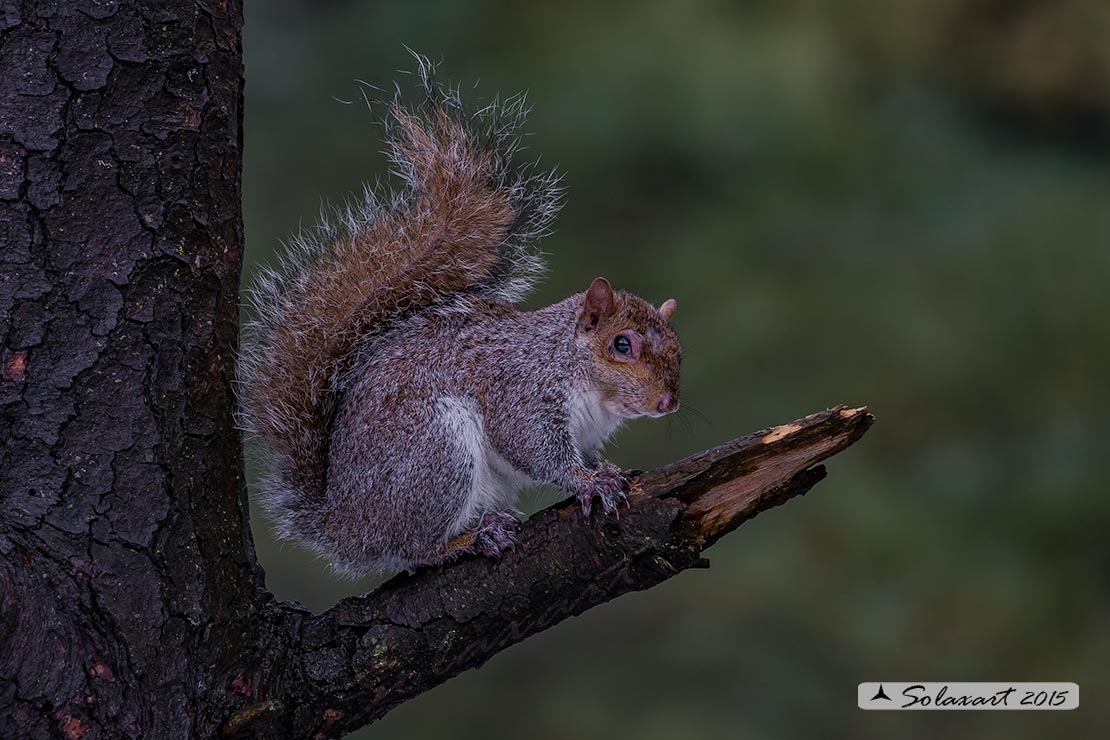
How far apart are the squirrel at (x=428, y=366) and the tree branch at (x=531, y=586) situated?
0.62 ft

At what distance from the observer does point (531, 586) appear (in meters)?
1.80

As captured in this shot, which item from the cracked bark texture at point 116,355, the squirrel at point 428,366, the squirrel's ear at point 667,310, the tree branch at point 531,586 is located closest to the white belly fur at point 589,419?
the squirrel at point 428,366

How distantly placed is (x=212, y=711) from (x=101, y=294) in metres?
0.61

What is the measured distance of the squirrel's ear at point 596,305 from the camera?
218cm

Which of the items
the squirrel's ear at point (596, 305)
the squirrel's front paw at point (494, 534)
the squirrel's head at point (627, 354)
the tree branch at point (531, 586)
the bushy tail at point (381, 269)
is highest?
the bushy tail at point (381, 269)

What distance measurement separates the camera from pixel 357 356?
220 centimetres

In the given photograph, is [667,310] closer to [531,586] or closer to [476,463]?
[476,463]

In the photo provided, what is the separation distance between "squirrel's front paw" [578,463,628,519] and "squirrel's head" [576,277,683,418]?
30 cm

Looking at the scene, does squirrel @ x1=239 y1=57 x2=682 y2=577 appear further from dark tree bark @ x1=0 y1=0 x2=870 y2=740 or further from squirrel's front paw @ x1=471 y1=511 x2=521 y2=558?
dark tree bark @ x1=0 y1=0 x2=870 y2=740

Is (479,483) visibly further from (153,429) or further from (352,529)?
(153,429)

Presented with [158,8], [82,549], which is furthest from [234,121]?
[82,549]

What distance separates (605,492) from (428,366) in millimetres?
484

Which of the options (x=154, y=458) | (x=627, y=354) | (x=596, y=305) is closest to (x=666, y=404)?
(x=627, y=354)

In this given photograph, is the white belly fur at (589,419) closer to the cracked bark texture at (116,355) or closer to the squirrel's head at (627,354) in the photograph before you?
the squirrel's head at (627,354)
